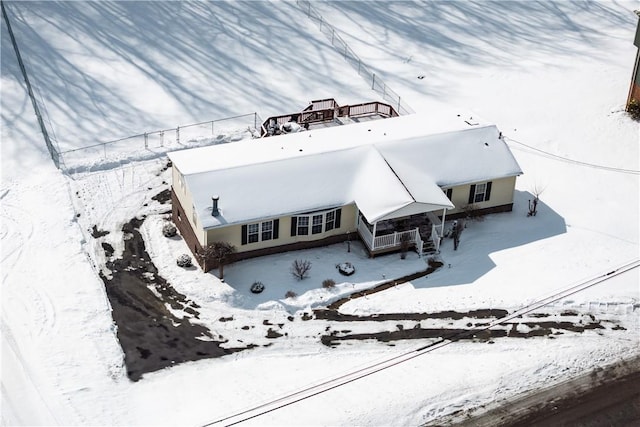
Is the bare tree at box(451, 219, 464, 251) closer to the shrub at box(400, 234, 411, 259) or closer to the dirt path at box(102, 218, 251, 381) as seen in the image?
the shrub at box(400, 234, 411, 259)

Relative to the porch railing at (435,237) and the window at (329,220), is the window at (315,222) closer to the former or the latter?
the window at (329,220)

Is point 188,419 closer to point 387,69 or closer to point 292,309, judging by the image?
point 292,309

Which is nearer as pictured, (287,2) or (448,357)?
(448,357)

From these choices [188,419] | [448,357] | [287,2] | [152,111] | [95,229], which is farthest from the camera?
[287,2]

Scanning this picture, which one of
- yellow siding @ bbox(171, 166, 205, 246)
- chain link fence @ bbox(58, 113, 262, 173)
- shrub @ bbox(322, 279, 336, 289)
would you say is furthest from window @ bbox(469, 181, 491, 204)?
yellow siding @ bbox(171, 166, 205, 246)

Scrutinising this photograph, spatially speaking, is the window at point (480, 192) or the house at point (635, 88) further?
the house at point (635, 88)

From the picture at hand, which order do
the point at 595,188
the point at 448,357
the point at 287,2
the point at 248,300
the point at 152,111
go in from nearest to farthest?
the point at 448,357
the point at 248,300
the point at 595,188
the point at 152,111
the point at 287,2

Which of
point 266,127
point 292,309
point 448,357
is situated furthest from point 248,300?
point 266,127

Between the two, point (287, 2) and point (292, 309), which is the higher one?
point (287, 2)

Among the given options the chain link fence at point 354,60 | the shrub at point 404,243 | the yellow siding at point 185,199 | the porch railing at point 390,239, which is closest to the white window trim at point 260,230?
the yellow siding at point 185,199
